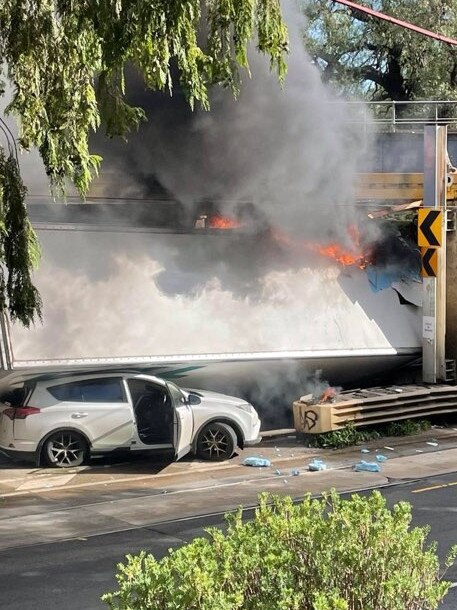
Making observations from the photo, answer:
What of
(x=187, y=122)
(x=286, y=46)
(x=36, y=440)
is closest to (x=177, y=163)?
(x=187, y=122)

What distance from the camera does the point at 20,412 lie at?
38.1 feet

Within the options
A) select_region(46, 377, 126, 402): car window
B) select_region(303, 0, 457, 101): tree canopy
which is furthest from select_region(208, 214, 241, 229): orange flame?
select_region(303, 0, 457, 101): tree canopy

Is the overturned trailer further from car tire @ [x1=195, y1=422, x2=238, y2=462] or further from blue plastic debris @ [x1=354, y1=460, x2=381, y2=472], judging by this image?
blue plastic debris @ [x1=354, y1=460, x2=381, y2=472]

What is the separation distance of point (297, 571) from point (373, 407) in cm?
1086

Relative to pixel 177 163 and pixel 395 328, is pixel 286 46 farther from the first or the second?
pixel 395 328

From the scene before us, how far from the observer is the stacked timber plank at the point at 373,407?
1341cm

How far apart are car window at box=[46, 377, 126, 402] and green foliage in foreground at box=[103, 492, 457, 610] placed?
28.2 ft

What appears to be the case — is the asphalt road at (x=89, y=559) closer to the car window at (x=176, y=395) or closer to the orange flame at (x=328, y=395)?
the car window at (x=176, y=395)

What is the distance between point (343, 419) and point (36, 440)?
468cm

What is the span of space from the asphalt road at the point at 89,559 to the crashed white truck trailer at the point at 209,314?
4.42m

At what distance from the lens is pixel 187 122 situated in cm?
1439

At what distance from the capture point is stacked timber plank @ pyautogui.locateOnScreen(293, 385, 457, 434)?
13.4 metres

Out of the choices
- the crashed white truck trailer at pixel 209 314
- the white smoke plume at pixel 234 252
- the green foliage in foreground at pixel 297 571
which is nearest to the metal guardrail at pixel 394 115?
the white smoke plume at pixel 234 252

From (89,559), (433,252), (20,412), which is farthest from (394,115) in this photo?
(89,559)
